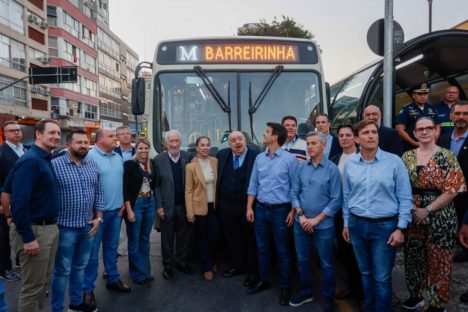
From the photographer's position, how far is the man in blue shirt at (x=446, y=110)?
18.9 ft

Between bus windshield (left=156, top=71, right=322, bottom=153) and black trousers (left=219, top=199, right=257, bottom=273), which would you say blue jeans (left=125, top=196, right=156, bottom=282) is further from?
bus windshield (left=156, top=71, right=322, bottom=153)

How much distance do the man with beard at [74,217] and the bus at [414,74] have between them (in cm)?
383

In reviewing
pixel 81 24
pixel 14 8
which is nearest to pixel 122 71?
pixel 81 24

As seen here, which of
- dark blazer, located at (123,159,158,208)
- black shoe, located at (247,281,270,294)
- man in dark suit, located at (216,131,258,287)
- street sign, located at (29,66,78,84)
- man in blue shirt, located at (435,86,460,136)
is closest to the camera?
black shoe, located at (247,281,270,294)

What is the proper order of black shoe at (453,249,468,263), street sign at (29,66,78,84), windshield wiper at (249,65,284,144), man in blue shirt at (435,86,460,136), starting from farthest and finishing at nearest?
street sign at (29,66,78,84) < man in blue shirt at (435,86,460,136) < windshield wiper at (249,65,284,144) < black shoe at (453,249,468,263)

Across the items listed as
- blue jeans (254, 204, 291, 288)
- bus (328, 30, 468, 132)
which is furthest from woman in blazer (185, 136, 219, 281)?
bus (328, 30, 468, 132)

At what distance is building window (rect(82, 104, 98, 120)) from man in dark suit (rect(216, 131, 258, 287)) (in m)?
42.5

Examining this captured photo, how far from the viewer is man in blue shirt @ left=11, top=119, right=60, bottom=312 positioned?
308 centimetres

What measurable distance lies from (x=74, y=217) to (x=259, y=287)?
224 cm

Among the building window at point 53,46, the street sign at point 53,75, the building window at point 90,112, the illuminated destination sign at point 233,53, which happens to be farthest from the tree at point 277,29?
the building window at point 90,112

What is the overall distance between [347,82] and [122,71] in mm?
57204

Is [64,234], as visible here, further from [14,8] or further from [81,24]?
[81,24]

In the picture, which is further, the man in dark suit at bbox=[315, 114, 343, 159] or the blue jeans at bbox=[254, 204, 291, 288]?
the man in dark suit at bbox=[315, 114, 343, 159]

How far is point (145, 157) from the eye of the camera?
15.7 ft
